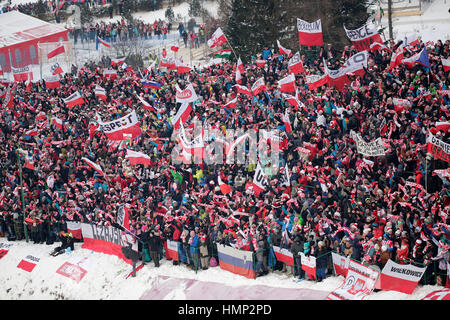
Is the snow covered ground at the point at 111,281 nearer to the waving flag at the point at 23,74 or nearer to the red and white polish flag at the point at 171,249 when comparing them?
the red and white polish flag at the point at 171,249

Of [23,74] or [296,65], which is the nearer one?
[296,65]

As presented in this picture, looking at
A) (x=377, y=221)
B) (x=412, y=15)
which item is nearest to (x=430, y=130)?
(x=377, y=221)

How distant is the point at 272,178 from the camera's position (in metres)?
19.5

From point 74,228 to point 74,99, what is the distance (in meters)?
8.36

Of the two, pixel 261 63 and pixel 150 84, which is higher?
pixel 261 63

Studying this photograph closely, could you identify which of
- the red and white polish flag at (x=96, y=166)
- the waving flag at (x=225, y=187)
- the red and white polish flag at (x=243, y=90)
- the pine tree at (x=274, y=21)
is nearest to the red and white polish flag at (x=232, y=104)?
the red and white polish flag at (x=243, y=90)

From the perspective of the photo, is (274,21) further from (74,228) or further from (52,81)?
(74,228)

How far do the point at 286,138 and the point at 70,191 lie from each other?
8500 mm

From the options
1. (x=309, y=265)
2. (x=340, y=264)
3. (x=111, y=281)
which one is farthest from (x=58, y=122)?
(x=340, y=264)

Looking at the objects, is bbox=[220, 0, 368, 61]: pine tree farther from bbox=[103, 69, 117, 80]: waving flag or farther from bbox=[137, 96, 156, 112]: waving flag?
bbox=[137, 96, 156, 112]: waving flag

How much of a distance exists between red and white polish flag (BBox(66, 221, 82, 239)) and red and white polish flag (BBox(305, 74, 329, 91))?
9.95 metres

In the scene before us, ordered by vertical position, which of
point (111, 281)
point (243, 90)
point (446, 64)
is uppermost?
point (446, 64)

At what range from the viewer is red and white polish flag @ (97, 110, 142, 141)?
22328 mm

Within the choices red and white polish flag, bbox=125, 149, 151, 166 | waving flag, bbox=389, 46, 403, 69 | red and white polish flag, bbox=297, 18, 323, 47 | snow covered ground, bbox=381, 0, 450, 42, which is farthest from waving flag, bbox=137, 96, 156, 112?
snow covered ground, bbox=381, 0, 450, 42
